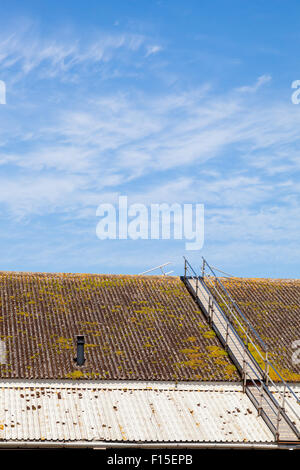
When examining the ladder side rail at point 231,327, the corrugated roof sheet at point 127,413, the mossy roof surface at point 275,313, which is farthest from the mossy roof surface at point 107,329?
the mossy roof surface at point 275,313

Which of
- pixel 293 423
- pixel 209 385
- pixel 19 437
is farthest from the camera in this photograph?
pixel 209 385

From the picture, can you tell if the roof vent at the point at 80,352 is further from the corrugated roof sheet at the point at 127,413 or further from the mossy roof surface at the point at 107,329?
the corrugated roof sheet at the point at 127,413

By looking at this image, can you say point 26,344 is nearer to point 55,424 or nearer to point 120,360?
point 120,360

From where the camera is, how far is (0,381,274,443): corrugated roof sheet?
1024 inches

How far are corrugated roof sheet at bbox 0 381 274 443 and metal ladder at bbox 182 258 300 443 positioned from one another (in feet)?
1.81

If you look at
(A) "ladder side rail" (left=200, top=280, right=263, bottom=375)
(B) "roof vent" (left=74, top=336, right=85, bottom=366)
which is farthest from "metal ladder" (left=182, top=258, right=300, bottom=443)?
(B) "roof vent" (left=74, top=336, right=85, bottom=366)

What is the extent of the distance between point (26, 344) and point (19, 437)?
7081 mm

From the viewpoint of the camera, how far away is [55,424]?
26.3 meters

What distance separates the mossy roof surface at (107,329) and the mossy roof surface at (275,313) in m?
2.65

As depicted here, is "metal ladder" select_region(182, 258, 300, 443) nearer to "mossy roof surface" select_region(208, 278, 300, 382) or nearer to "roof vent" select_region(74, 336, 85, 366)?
"mossy roof surface" select_region(208, 278, 300, 382)

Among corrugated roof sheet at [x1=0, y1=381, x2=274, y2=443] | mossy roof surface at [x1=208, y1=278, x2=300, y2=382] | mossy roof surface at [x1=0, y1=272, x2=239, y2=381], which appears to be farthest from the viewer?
mossy roof surface at [x1=208, y1=278, x2=300, y2=382]

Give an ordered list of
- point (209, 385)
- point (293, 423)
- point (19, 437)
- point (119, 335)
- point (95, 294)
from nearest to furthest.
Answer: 1. point (19, 437)
2. point (293, 423)
3. point (209, 385)
4. point (119, 335)
5. point (95, 294)

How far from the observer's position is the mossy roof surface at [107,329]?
30812 mm
